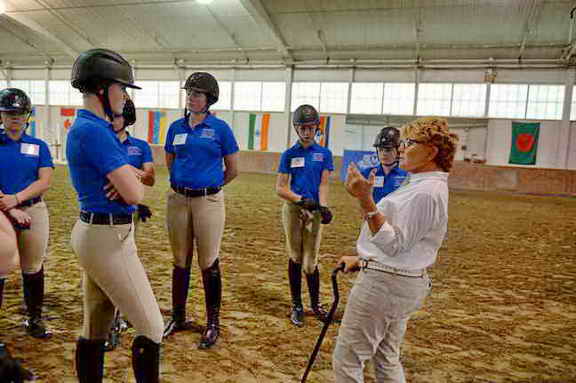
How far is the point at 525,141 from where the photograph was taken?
19.1 metres

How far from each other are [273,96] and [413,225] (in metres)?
21.4

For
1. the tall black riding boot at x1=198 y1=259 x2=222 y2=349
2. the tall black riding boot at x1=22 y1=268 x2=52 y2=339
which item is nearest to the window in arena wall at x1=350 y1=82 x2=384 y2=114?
the tall black riding boot at x1=198 y1=259 x2=222 y2=349

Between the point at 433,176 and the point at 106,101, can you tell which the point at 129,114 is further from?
the point at 433,176

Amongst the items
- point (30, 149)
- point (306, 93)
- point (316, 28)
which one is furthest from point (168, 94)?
point (30, 149)

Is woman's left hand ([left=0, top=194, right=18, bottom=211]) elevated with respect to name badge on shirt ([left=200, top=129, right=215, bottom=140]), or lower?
lower

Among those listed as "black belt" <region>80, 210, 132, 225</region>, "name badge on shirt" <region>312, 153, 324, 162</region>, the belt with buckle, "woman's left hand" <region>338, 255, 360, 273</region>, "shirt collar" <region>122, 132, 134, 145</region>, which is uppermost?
"shirt collar" <region>122, 132, 134, 145</region>

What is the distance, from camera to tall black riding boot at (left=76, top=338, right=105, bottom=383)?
6.83 ft

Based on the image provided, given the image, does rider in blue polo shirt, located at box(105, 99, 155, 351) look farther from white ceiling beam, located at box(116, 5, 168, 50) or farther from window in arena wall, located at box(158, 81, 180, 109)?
window in arena wall, located at box(158, 81, 180, 109)

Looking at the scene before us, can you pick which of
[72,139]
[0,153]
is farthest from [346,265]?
[0,153]

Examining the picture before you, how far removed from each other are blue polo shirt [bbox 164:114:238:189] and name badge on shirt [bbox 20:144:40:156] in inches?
38.8

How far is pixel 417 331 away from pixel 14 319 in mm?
3375

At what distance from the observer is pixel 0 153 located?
302 cm

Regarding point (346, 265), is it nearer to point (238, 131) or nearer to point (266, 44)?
point (266, 44)

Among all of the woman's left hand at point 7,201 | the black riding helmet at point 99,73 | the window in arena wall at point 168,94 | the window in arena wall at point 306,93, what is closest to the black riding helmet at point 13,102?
the woman's left hand at point 7,201
